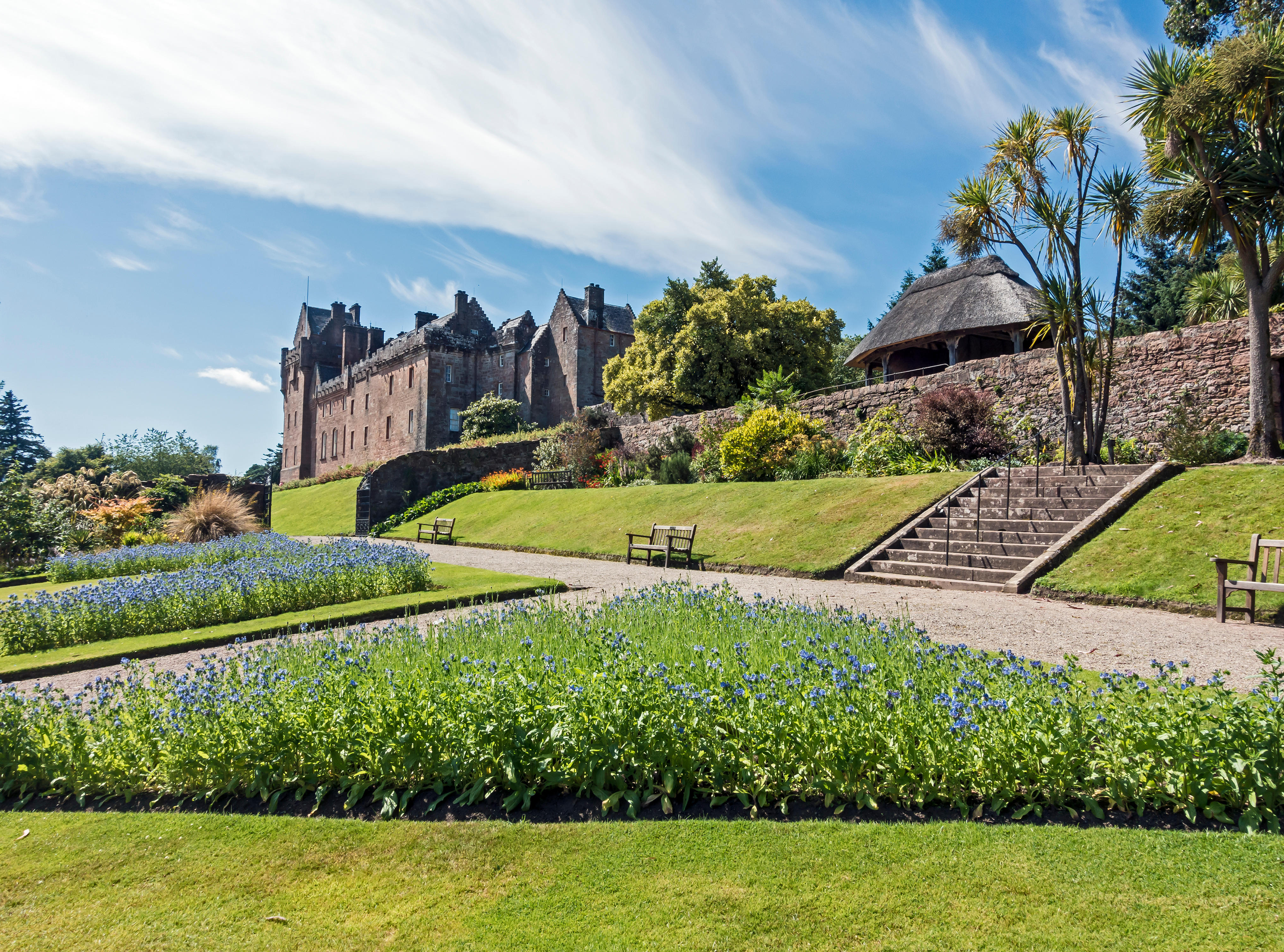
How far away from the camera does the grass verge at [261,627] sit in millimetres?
7160

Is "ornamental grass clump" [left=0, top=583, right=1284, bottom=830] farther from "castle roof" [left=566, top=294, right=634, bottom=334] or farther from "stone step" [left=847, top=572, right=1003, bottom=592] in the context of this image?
"castle roof" [left=566, top=294, right=634, bottom=334]

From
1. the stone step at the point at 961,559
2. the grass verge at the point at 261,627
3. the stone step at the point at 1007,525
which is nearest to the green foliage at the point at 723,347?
the stone step at the point at 1007,525

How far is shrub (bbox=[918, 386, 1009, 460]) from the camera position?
1734cm

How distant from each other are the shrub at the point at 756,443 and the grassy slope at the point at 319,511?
1459 centimetres

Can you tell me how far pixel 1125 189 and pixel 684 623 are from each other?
1339cm

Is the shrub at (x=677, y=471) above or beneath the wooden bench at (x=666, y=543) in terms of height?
above

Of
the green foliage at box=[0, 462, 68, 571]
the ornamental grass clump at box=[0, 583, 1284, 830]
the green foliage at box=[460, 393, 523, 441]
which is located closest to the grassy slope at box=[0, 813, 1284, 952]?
the ornamental grass clump at box=[0, 583, 1284, 830]

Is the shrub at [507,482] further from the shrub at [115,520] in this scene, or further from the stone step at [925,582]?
the stone step at [925,582]

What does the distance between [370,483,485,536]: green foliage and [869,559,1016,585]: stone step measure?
18.8 meters

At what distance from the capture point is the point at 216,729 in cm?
412

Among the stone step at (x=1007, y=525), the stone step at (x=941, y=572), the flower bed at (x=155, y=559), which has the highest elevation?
the stone step at (x=1007, y=525)

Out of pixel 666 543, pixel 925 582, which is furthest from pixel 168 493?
pixel 925 582

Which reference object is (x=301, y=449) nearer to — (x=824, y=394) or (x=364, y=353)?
(x=364, y=353)

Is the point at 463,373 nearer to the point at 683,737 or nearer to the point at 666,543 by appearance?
the point at 666,543
